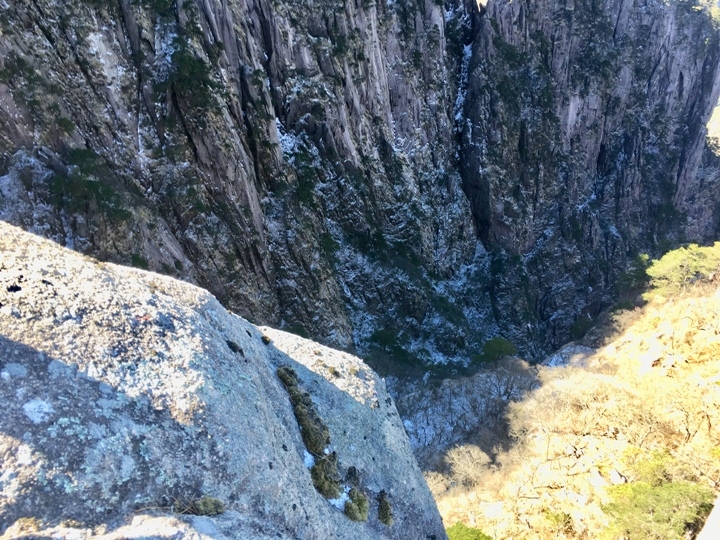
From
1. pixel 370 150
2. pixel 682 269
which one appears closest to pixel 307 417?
pixel 370 150

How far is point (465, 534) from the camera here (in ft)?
66.8

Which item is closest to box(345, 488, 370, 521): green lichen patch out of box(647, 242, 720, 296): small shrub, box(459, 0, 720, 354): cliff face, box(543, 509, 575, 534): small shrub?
box(543, 509, 575, 534): small shrub

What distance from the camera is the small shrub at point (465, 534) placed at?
66.1 ft

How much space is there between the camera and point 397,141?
67688 mm

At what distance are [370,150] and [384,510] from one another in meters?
55.1

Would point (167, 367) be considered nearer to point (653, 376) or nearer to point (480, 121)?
point (653, 376)

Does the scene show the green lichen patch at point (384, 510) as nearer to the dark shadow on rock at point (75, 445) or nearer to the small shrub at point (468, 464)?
the dark shadow on rock at point (75, 445)

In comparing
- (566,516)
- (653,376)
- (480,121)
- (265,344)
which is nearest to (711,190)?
(480,121)

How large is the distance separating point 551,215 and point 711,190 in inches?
2061

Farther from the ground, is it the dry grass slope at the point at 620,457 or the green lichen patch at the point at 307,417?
the green lichen patch at the point at 307,417

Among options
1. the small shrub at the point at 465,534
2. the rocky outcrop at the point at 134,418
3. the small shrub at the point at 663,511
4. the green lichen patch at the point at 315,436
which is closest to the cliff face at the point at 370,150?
the green lichen patch at the point at 315,436

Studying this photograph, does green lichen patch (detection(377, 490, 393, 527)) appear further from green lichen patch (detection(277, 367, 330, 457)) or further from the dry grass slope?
the dry grass slope

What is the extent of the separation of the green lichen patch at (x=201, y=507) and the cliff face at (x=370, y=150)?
113 feet

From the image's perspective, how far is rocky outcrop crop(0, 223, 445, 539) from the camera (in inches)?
322
